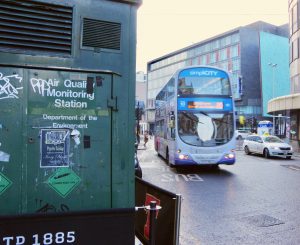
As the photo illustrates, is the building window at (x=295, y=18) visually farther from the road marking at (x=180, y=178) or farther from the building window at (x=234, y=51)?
the building window at (x=234, y=51)

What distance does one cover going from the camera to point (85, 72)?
111 inches

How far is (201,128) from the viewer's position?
13.7 m

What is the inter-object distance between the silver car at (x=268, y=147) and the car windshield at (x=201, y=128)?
9330mm

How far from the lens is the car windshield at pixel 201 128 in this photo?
13.7 metres

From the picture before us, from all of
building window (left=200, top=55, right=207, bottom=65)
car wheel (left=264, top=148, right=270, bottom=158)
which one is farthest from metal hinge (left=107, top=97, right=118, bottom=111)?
building window (left=200, top=55, right=207, bottom=65)

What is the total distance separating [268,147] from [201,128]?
987 centimetres

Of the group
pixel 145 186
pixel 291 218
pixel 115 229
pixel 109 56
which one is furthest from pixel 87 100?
pixel 291 218

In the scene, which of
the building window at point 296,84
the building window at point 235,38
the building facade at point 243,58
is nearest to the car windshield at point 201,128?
the building window at point 296,84

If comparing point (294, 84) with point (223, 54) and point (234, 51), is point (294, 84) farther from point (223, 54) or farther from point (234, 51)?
point (223, 54)

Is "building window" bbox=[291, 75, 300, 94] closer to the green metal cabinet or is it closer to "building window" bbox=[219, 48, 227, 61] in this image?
the green metal cabinet

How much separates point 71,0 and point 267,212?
6.32 metres

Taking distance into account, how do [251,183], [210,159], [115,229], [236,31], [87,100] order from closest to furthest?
[115,229]
[87,100]
[251,183]
[210,159]
[236,31]

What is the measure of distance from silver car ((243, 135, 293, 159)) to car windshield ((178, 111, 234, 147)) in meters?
9.33

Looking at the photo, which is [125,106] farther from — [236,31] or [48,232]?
[236,31]
